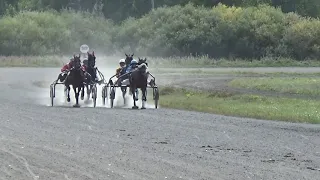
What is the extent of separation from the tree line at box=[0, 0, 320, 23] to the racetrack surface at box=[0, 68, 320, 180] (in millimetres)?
65029

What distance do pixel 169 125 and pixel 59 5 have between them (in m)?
72.1

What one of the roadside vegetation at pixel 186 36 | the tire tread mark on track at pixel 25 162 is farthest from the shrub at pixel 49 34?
the tire tread mark on track at pixel 25 162

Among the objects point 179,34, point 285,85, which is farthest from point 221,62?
point 285,85

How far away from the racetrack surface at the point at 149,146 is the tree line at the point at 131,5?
6503 cm

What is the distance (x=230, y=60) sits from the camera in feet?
234

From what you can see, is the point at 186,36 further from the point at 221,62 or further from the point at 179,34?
the point at 221,62

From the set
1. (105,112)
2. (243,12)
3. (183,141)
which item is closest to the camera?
(183,141)

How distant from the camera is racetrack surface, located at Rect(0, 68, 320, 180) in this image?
44.3 feet

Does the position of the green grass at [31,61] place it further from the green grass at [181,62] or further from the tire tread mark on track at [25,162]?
the tire tread mark on track at [25,162]

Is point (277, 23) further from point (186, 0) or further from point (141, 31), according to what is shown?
point (186, 0)

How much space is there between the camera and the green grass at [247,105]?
24812mm

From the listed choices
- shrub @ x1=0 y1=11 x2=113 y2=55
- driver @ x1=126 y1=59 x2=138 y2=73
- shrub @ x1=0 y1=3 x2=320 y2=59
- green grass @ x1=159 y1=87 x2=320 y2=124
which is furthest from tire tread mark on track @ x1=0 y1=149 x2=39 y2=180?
shrub @ x1=0 y1=11 x2=113 y2=55

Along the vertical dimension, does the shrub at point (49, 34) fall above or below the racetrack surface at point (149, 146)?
above

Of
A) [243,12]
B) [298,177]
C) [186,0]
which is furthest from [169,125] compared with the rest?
[186,0]
